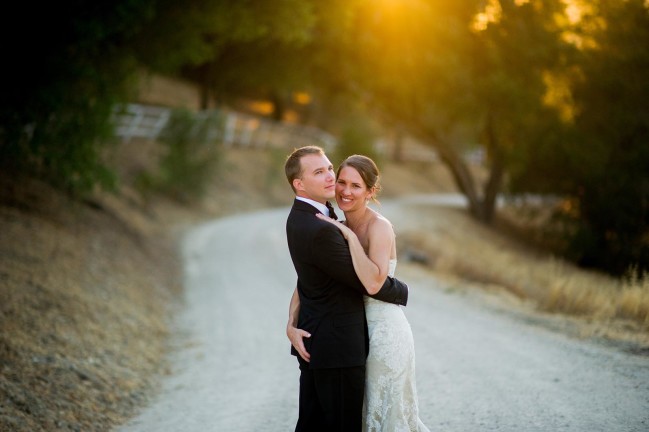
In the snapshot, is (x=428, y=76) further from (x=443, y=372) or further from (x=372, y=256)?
(x=372, y=256)

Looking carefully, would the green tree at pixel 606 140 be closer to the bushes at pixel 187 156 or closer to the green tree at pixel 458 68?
the green tree at pixel 458 68

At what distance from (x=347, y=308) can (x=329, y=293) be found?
16 centimetres

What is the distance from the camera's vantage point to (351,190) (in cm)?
439

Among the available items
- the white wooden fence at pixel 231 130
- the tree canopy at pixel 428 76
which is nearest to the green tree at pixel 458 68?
the tree canopy at pixel 428 76

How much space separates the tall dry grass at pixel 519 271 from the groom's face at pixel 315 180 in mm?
6204

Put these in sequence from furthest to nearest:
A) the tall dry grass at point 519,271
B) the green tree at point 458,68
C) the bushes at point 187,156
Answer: the bushes at point 187,156 → the green tree at point 458,68 → the tall dry grass at point 519,271

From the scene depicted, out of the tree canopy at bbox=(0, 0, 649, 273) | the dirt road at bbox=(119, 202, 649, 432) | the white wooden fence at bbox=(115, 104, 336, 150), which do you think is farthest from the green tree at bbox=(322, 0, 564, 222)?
the dirt road at bbox=(119, 202, 649, 432)

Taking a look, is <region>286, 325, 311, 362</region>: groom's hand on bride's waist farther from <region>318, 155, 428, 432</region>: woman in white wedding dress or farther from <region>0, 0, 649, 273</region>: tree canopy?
<region>0, 0, 649, 273</region>: tree canopy

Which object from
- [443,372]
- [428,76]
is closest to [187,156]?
[428,76]

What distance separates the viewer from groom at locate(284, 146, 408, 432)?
4.22m

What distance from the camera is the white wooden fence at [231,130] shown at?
24.5 meters

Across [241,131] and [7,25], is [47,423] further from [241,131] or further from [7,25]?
[241,131]

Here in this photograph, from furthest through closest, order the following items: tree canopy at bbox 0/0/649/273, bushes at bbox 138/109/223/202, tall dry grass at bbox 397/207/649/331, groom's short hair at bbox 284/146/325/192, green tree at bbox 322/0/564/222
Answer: bushes at bbox 138/109/223/202 → green tree at bbox 322/0/564/222 → tree canopy at bbox 0/0/649/273 → tall dry grass at bbox 397/207/649/331 → groom's short hair at bbox 284/146/325/192


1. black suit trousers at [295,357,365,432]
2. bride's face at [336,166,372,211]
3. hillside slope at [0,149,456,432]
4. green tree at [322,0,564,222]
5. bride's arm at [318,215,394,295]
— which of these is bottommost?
hillside slope at [0,149,456,432]
